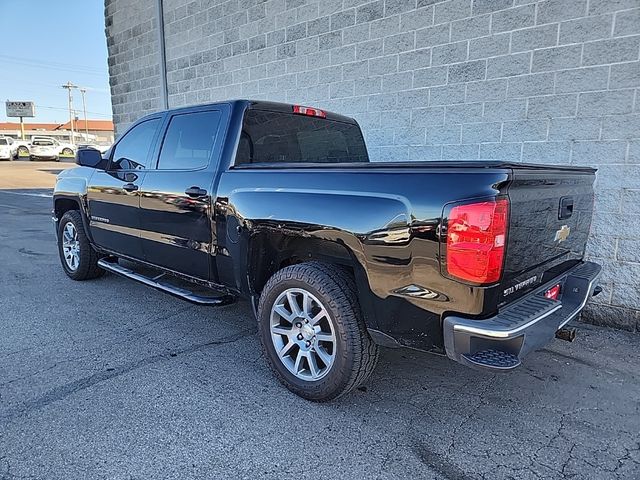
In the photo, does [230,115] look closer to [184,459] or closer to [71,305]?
[184,459]

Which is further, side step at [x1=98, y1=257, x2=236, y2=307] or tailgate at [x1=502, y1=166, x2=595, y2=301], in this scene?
side step at [x1=98, y1=257, x2=236, y2=307]

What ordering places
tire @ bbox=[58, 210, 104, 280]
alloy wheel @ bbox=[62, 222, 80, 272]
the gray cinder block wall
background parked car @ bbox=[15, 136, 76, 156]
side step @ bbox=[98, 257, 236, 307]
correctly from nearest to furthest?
side step @ bbox=[98, 257, 236, 307], the gray cinder block wall, tire @ bbox=[58, 210, 104, 280], alloy wheel @ bbox=[62, 222, 80, 272], background parked car @ bbox=[15, 136, 76, 156]

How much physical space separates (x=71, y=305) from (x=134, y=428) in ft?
8.76

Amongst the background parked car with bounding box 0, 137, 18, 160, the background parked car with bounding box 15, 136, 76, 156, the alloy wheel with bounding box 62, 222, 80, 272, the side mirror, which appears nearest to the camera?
the side mirror

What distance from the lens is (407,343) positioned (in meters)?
2.59

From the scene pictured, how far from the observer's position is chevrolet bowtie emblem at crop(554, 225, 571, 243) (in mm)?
2860

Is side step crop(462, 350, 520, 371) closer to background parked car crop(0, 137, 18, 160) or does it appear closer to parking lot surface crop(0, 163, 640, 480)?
parking lot surface crop(0, 163, 640, 480)

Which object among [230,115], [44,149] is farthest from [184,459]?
[44,149]

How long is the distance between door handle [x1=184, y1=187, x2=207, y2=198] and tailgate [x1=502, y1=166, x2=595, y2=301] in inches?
87.4

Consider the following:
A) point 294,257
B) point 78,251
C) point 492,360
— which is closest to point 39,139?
point 78,251

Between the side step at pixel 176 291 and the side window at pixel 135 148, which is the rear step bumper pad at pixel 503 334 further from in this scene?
the side window at pixel 135 148

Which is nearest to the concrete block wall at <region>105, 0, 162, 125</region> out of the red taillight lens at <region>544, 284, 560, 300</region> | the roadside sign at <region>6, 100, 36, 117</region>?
the red taillight lens at <region>544, 284, 560, 300</region>

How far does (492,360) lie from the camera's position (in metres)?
2.29

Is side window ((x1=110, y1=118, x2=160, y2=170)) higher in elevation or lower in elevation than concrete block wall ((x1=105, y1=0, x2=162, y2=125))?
lower
